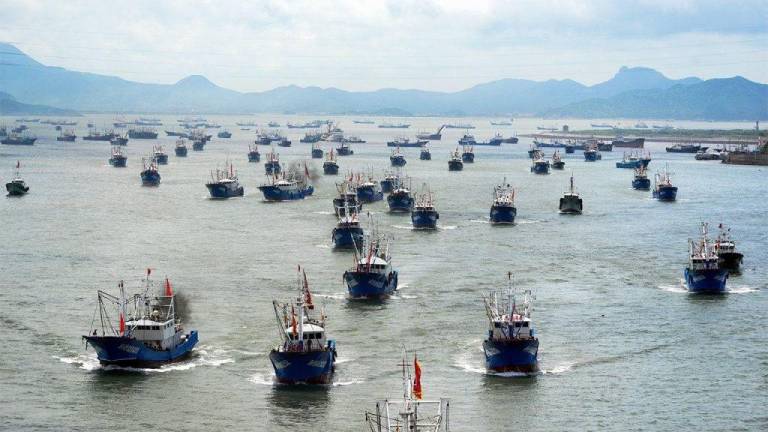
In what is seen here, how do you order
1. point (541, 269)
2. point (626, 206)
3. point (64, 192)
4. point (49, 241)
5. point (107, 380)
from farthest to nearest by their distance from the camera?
point (64, 192) < point (626, 206) < point (49, 241) < point (541, 269) < point (107, 380)

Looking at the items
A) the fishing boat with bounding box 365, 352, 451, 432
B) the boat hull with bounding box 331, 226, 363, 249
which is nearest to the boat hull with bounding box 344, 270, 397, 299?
the fishing boat with bounding box 365, 352, 451, 432

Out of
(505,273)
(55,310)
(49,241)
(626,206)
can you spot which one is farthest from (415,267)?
(626,206)

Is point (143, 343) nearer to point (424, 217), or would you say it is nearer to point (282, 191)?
point (424, 217)

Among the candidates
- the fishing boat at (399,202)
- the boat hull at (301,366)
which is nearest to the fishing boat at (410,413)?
the boat hull at (301,366)

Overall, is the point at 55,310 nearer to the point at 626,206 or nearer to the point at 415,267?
the point at 415,267

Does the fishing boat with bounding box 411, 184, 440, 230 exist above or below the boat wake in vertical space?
above

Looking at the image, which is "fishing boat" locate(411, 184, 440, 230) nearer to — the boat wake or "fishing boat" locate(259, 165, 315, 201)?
"fishing boat" locate(259, 165, 315, 201)
